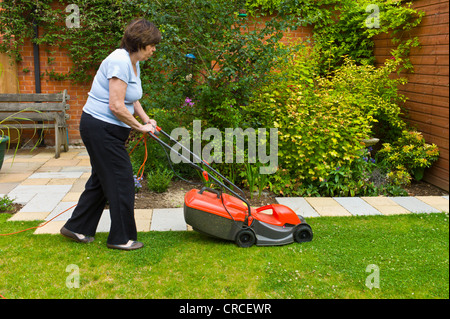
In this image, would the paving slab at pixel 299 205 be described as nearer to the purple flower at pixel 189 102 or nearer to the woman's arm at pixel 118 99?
the purple flower at pixel 189 102

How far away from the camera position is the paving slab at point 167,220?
12.2 ft

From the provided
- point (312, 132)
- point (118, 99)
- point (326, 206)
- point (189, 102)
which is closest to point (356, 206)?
point (326, 206)

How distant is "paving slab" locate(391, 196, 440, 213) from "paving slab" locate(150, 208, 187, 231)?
2.26 m

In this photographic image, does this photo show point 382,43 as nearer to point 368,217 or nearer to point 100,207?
point 368,217

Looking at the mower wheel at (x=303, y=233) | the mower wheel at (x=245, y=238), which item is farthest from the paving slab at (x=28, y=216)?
the mower wheel at (x=303, y=233)

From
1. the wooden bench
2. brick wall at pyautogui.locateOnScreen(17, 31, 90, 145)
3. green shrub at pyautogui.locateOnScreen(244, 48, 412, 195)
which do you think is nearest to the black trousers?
green shrub at pyautogui.locateOnScreen(244, 48, 412, 195)

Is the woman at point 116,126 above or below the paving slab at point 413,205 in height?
above

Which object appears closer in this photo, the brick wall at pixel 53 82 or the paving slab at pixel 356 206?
the paving slab at pixel 356 206

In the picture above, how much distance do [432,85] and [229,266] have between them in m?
3.76

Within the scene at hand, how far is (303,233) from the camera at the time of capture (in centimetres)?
337

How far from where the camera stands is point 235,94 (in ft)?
15.8

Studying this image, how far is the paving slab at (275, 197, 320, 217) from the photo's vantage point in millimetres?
4113
